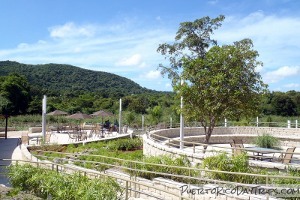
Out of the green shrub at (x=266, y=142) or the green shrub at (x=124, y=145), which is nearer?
the green shrub at (x=124, y=145)

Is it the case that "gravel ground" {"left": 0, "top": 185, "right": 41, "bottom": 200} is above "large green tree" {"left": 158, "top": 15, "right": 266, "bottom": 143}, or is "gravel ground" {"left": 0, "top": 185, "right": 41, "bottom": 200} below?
below

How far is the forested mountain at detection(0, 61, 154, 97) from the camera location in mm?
85438

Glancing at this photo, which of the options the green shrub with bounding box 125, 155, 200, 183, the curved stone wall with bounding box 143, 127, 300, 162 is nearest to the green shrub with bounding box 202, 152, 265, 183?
the green shrub with bounding box 125, 155, 200, 183

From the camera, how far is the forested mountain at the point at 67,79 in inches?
3364

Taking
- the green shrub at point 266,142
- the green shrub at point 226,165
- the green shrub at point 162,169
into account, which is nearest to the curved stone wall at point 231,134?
the green shrub at point 266,142

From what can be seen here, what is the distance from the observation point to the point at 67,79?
314ft

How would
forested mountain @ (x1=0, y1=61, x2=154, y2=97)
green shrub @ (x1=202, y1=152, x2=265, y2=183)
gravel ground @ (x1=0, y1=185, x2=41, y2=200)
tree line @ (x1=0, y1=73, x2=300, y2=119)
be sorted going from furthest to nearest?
1. forested mountain @ (x1=0, y1=61, x2=154, y2=97)
2. tree line @ (x1=0, y1=73, x2=300, y2=119)
3. green shrub @ (x1=202, y1=152, x2=265, y2=183)
4. gravel ground @ (x1=0, y1=185, x2=41, y2=200)

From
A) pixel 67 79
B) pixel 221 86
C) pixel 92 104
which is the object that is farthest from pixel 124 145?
pixel 67 79

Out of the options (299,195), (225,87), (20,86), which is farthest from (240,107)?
(20,86)

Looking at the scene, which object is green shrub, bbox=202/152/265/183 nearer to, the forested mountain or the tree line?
the tree line

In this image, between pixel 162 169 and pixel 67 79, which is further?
pixel 67 79

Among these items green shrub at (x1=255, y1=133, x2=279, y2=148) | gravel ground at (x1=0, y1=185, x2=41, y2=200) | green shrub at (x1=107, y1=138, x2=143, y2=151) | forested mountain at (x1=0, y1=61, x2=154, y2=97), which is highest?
forested mountain at (x1=0, y1=61, x2=154, y2=97)

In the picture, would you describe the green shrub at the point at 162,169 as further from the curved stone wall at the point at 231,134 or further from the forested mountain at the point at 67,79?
the forested mountain at the point at 67,79

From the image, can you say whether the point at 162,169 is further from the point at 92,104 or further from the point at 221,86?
the point at 92,104
